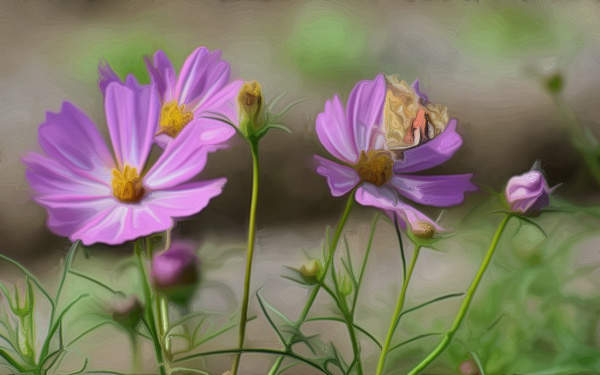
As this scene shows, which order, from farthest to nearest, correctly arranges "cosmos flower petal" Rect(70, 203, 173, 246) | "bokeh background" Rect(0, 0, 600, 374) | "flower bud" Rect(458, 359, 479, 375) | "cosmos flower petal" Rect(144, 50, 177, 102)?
1. "bokeh background" Rect(0, 0, 600, 374)
2. "flower bud" Rect(458, 359, 479, 375)
3. "cosmos flower petal" Rect(144, 50, 177, 102)
4. "cosmos flower petal" Rect(70, 203, 173, 246)

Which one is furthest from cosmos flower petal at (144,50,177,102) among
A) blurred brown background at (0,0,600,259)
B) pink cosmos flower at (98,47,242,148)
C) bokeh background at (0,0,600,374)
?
blurred brown background at (0,0,600,259)

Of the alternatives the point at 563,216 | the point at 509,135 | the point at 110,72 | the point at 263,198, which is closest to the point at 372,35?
the point at 509,135

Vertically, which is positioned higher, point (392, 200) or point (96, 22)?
point (392, 200)

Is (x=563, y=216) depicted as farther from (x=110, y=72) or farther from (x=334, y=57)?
(x=334, y=57)

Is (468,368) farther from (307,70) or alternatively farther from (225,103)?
(307,70)

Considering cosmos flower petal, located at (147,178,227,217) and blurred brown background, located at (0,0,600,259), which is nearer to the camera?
cosmos flower petal, located at (147,178,227,217)

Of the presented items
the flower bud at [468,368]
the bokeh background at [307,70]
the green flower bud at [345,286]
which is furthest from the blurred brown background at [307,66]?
the green flower bud at [345,286]

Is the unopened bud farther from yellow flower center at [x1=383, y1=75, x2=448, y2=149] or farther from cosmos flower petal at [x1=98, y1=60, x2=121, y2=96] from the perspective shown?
cosmos flower petal at [x1=98, y1=60, x2=121, y2=96]
